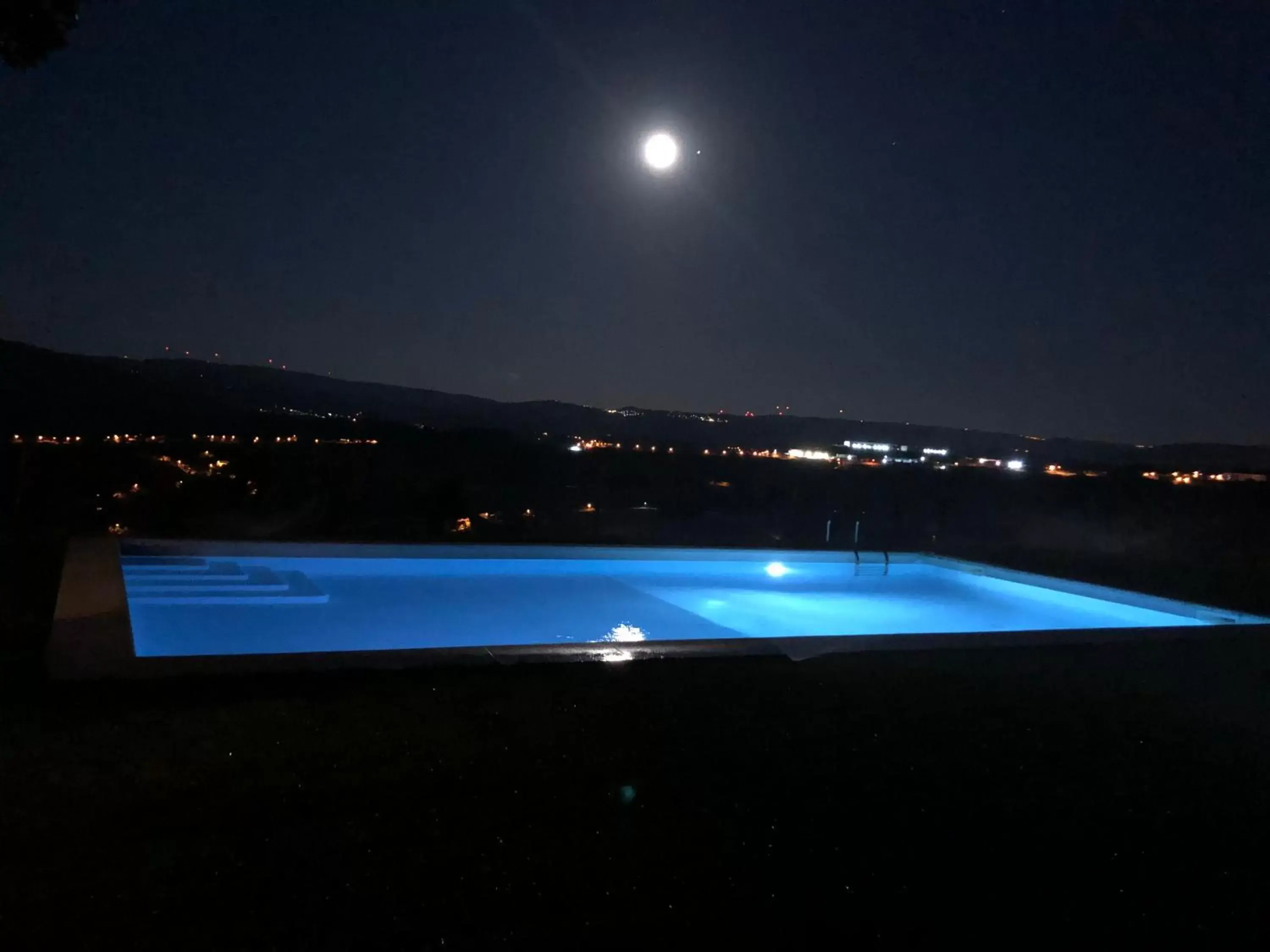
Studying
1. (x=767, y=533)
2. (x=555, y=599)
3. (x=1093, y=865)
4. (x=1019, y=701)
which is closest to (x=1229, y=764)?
(x=1019, y=701)

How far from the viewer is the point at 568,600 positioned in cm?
817

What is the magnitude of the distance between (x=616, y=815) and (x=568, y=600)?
5.36 m

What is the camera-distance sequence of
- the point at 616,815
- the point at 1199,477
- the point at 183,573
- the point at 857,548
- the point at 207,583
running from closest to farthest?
1. the point at 616,815
2. the point at 207,583
3. the point at 183,573
4. the point at 857,548
5. the point at 1199,477

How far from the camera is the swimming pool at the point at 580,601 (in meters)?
5.98

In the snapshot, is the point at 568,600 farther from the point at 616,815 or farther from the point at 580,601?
the point at 616,815

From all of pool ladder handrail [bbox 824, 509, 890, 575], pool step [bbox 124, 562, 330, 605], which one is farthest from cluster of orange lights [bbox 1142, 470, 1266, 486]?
pool step [bbox 124, 562, 330, 605]

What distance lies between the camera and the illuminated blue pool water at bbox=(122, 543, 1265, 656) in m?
6.38

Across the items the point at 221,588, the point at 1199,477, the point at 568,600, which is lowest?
the point at 568,600

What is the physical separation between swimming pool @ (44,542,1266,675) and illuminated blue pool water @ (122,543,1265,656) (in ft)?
0.06

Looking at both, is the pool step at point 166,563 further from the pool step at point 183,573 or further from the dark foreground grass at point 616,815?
the dark foreground grass at point 616,815

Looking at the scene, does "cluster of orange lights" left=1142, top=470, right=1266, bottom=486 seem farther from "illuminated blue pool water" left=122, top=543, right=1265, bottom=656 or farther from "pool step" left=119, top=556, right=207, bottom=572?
"pool step" left=119, top=556, right=207, bottom=572

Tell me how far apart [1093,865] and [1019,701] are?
1571mm

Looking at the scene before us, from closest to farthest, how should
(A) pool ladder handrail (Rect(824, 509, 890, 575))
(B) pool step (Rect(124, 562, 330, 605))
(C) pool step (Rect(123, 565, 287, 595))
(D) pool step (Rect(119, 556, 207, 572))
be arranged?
(B) pool step (Rect(124, 562, 330, 605)) → (C) pool step (Rect(123, 565, 287, 595)) → (D) pool step (Rect(119, 556, 207, 572)) → (A) pool ladder handrail (Rect(824, 509, 890, 575))

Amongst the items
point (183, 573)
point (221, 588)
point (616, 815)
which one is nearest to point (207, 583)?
point (221, 588)
